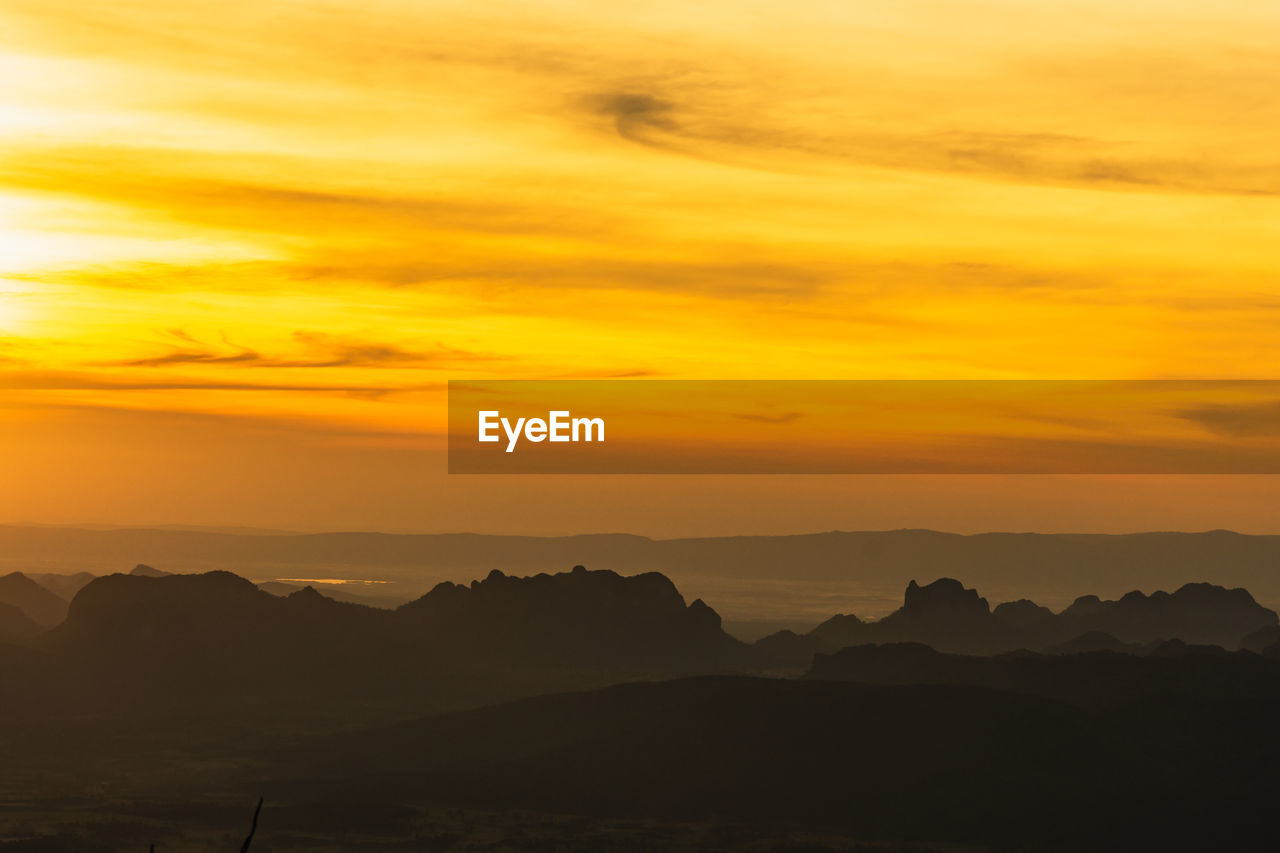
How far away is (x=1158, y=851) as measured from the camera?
655ft

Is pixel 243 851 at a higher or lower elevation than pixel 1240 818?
higher

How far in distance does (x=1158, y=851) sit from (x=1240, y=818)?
1095 centimetres

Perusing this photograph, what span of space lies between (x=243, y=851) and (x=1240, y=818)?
191 m

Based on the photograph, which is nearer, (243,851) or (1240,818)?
(243,851)

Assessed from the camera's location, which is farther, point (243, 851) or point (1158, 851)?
point (1158, 851)

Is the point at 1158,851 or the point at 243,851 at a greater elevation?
the point at 243,851

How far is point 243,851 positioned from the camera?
31.7m

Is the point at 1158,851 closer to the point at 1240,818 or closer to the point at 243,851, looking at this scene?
the point at 1240,818

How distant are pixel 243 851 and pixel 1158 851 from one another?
18790 cm

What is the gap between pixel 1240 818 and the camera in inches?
7854

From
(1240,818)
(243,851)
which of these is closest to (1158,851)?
(1240,818)
